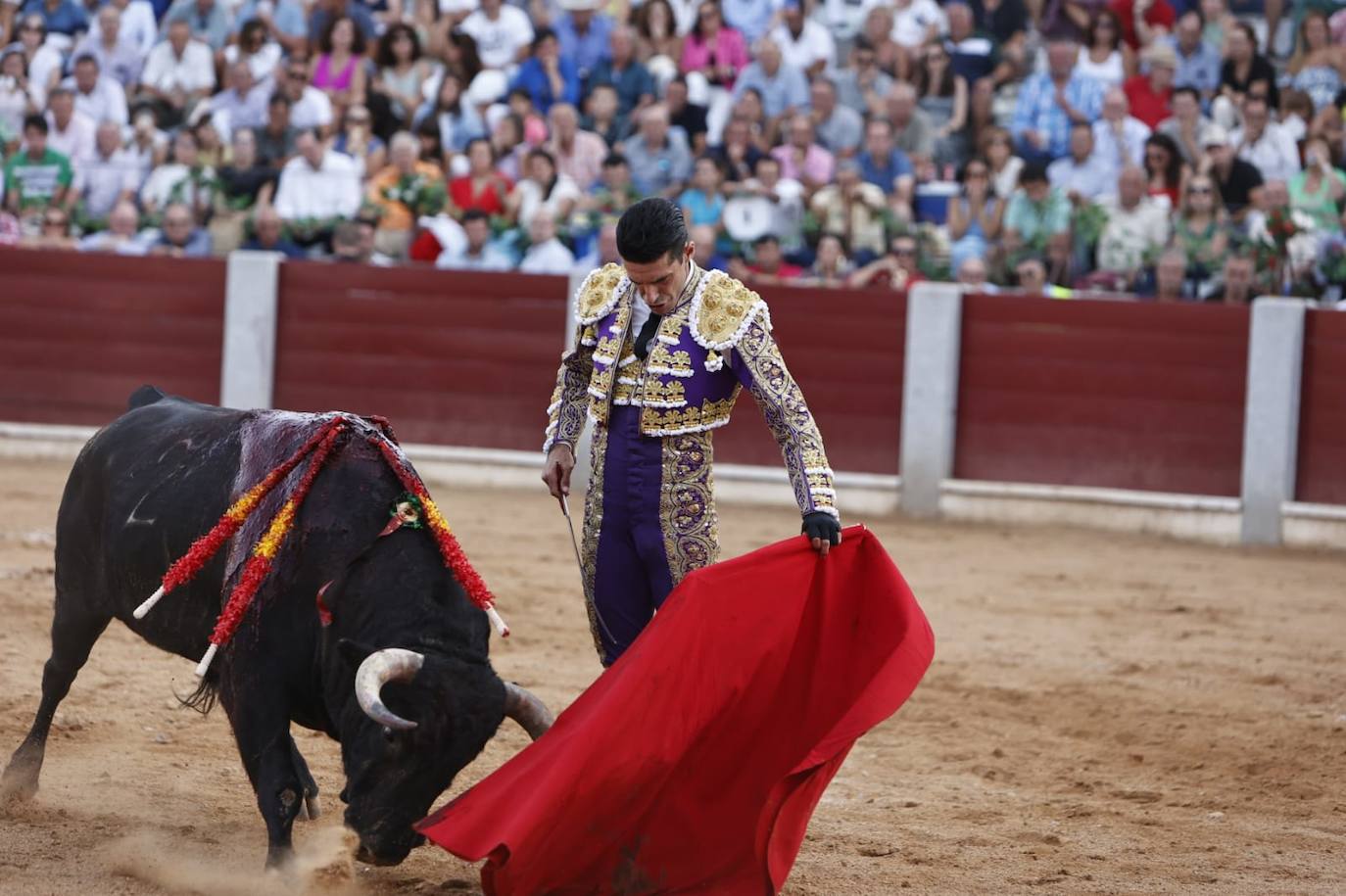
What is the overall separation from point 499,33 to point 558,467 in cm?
706

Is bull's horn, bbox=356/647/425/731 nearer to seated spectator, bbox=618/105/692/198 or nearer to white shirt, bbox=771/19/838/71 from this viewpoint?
seated spectator, bbox=618/105/692/198

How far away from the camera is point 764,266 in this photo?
8156mm

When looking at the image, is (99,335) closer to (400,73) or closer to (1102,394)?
(400,73)

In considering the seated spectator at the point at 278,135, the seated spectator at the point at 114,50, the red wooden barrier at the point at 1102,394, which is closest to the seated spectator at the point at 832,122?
the red wooden barrier at the point at 1102,394

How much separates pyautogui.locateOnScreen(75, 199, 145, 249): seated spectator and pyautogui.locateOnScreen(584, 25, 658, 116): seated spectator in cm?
239

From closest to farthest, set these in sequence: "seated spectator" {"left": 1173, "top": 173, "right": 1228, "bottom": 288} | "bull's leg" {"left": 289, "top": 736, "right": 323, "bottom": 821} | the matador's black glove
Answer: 1. the matador's black glove
2. "bull's leg" {"left": 289, "top": 736, "right": 323, "bottom": 821}
3. "seated spectator" {"left": 1173, "top": 173, "right": 1228, "bottom": 288}

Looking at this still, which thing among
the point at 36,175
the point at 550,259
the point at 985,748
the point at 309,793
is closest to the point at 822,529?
the point at 309,793

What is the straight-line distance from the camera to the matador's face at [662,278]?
3066 mm

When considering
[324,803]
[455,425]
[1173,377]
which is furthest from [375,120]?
[324,803]

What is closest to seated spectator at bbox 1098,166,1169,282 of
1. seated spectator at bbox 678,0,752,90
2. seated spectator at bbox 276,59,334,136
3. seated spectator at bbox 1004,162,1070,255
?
seated spectator at bbox 1004,162,1070,255

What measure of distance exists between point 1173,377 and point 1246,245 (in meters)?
0.62

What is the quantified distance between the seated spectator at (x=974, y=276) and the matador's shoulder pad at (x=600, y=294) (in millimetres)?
4852

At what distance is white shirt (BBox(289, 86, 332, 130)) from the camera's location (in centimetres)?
930

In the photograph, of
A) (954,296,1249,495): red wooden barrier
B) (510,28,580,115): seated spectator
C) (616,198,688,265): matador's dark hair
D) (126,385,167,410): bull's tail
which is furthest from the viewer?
(510,28,580,115): seated spectator
